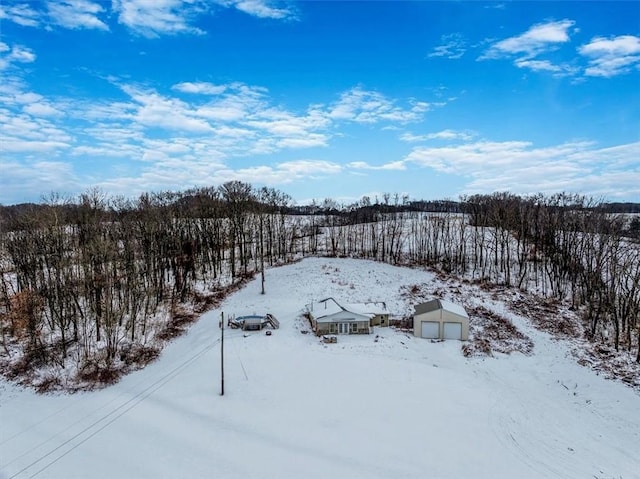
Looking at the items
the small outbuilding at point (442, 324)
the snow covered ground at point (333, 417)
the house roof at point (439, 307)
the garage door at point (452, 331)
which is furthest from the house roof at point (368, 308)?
the garage door at point (452, 331)

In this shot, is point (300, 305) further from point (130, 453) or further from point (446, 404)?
point (130, 453)

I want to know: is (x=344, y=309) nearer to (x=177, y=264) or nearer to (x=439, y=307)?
(x=439, y=307)

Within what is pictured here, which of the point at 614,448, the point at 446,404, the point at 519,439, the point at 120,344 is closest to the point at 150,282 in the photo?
the point at 120,344

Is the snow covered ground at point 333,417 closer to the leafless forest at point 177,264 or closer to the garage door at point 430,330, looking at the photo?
the garage door at point 430,330

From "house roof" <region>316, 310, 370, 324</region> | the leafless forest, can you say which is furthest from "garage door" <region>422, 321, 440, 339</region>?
the leafless forest

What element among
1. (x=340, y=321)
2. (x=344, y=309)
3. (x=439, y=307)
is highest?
(x=439, y=307)

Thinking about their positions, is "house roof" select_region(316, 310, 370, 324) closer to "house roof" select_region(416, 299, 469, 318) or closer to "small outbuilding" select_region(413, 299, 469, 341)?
"small outbuilding" select_region(413, 299, 469, 341)


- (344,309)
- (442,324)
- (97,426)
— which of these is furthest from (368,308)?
(97,426)
